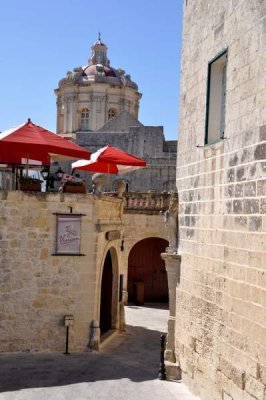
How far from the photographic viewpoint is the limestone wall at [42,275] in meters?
11.5

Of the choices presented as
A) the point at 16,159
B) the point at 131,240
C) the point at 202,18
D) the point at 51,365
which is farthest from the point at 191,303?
the point at 131,240

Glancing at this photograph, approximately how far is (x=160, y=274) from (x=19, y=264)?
32.7 ft

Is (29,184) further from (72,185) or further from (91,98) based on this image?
(91,98)

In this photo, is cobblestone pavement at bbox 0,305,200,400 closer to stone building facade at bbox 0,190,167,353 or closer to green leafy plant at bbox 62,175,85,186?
stone building facade at bbox 0,190,167,353

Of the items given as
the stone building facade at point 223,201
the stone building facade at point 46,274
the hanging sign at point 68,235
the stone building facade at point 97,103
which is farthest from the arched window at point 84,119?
the stone building facade at point 223,201

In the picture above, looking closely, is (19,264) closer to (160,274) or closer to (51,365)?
(51,365)

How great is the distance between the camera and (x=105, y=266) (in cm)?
1395

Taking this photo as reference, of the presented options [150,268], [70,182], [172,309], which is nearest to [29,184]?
[70,182]

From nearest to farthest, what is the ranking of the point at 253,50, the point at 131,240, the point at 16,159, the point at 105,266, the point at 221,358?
the point at 253,50 → the point at 221,358 → the point at 16,159 → the point at 105,266 → the point at 131,240

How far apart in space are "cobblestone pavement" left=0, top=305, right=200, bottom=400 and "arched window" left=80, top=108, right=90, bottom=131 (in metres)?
22.2

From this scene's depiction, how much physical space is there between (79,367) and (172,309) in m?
2.50

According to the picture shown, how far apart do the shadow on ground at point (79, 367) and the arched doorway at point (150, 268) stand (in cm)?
763

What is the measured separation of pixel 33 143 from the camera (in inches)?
433

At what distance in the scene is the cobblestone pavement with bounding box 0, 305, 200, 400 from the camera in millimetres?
8883
